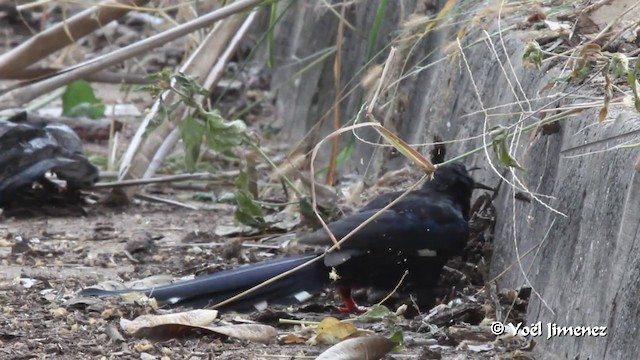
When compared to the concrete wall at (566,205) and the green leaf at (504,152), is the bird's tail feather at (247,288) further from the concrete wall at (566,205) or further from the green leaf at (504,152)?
the green leaf at (504,152)

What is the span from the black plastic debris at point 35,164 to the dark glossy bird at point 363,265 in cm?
170

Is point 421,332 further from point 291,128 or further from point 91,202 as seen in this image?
point 291,128

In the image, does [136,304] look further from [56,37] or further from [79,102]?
[79,102]

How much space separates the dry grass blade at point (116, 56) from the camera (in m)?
3.99

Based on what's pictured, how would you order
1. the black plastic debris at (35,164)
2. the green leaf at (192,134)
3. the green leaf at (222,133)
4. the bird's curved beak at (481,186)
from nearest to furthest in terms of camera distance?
the bird's curved beak at (481,186) → the green leaf at (222,133) → the green leaf at (192,134) → the black plastic debris at (35,164)

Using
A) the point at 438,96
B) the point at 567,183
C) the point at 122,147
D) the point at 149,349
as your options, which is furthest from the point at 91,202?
the point at 567,183

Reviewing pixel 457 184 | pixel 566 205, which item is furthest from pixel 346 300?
pixel 566 205

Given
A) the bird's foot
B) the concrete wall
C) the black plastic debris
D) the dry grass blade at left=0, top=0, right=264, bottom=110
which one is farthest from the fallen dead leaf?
the black plastic debris

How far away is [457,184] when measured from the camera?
13.0 feet

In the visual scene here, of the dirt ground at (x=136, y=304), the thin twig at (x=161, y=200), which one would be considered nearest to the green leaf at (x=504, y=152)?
the dirt ground at (x=136, y=304)

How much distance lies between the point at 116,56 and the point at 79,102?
2.83 m

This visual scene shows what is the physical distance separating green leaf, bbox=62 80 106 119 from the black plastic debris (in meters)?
1.55

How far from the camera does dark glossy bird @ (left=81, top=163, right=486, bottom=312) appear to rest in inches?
142

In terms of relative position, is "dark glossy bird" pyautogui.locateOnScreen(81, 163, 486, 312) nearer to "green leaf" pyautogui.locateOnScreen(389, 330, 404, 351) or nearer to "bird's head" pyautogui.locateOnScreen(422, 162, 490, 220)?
"bird's head" pyautogui.locateOnScreen(422, 162, 490, 220)
